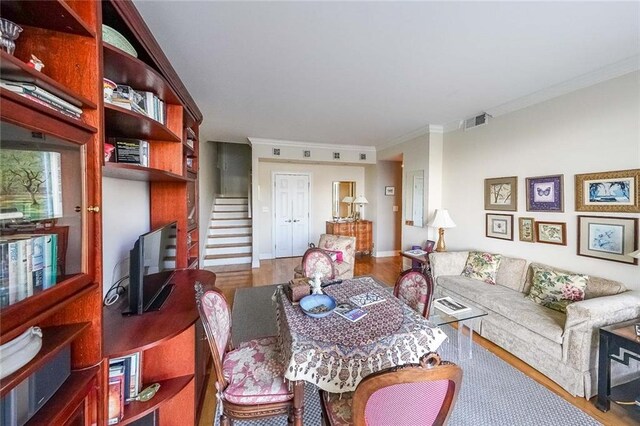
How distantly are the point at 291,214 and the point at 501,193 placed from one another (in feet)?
13.8

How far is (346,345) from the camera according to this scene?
127 centimetres

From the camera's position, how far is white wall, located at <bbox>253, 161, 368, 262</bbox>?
5.83 meters

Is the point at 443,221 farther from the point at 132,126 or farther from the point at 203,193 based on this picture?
the point at 203,193

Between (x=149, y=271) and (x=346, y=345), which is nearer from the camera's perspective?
(x=346, y=345)

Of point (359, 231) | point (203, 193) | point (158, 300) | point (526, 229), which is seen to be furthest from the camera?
point (359, 231)

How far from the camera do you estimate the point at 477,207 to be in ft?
11.8

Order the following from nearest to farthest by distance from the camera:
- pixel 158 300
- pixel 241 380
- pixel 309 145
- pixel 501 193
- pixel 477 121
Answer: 1. pixel 241 380
2. pixel 158 300
3. pixel 501 193
4. pixel 477 121
5. pixel 309 145

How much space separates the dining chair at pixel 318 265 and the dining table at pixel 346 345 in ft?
3.61

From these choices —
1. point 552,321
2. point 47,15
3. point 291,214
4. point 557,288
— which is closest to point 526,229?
point 557,288

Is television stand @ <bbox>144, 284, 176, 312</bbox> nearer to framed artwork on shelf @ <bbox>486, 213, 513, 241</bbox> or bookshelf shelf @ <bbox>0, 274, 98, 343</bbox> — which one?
bookshelf shelf @ <bbox>0, 274, 98, 343</bbox>

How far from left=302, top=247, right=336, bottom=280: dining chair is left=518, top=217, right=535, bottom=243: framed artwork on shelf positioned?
2339mm

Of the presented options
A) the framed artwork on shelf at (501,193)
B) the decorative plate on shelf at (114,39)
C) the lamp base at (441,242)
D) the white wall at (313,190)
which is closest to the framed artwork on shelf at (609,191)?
the framed artwork on shelf at (501,193)

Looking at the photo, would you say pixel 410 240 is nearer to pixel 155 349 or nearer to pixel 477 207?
pixel 477 207

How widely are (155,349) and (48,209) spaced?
3.22 feet
